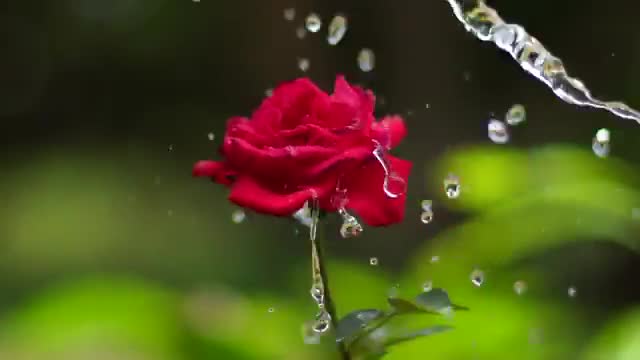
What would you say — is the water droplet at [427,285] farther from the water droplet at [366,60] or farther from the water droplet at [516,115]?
the water droplet at [366,60]

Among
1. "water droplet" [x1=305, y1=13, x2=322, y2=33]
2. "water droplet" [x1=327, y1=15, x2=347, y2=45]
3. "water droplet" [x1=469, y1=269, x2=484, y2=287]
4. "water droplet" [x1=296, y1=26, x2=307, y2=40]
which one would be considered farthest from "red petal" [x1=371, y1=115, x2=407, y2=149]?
"water droplet" [x1=296, y1=26, x2=307, y2=40]

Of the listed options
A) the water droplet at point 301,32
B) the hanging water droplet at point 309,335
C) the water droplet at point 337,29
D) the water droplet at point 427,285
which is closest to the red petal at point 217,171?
the hanging water droplet at point 309,335

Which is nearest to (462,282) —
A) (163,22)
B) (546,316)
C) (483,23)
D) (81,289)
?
(546,316)

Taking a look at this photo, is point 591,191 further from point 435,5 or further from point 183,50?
point 183,50

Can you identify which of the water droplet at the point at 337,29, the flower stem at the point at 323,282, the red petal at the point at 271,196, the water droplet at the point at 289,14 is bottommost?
the water droplet at the point at 289,14

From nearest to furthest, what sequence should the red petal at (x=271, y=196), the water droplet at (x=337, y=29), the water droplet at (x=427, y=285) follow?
1. the red petal at (x=271, y=196)
2. the water droplet at (x=427, y=285)
3. the water droplet at (x=337, y=29)

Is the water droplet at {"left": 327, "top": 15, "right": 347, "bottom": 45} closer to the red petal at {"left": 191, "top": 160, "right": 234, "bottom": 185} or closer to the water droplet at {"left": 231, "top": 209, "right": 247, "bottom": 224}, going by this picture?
the water droplet at {"left": 231, "top": 209, "right": 247, "bottom": 224}
